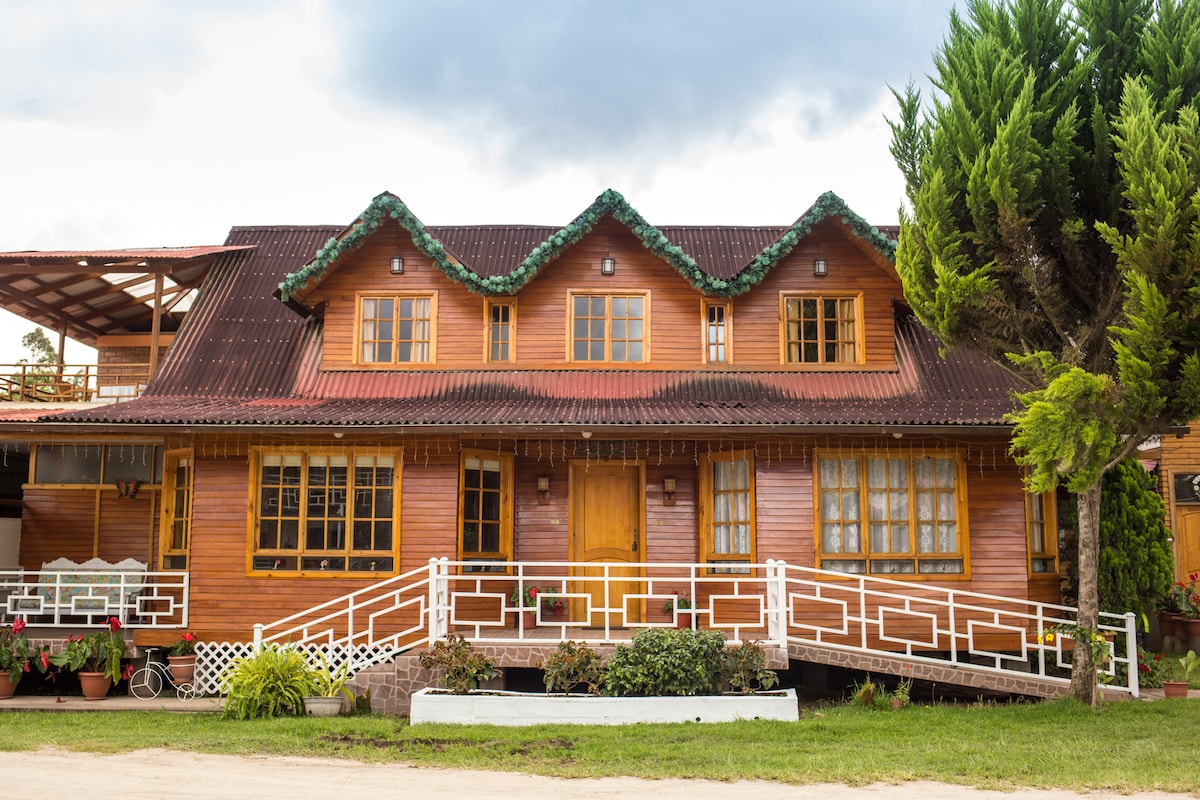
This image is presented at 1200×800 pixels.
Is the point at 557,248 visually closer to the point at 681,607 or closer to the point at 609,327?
the point at 609,327

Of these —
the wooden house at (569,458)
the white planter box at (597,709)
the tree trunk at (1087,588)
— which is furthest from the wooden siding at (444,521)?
the white planter box at (597,709)

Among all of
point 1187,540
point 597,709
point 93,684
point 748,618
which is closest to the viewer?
point 597,709

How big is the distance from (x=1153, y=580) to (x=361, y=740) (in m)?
10.9

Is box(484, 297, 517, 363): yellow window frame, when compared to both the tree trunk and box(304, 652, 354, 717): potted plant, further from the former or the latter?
the tree trunk

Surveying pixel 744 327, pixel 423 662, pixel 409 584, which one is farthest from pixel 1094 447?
pixel 409 584

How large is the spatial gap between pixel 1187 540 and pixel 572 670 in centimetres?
1442

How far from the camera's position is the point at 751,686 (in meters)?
12.2

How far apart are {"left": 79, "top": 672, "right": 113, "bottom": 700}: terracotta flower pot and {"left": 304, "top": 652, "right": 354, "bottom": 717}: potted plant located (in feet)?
11.6

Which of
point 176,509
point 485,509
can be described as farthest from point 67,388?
point 485,509

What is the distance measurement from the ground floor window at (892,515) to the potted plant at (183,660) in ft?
29.0

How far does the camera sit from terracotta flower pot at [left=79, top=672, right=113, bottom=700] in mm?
13320

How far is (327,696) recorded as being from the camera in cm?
1183

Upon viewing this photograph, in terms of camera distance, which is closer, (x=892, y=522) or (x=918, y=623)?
(x=918, y=623)

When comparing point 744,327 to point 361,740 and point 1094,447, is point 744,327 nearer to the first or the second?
point 1094,447
